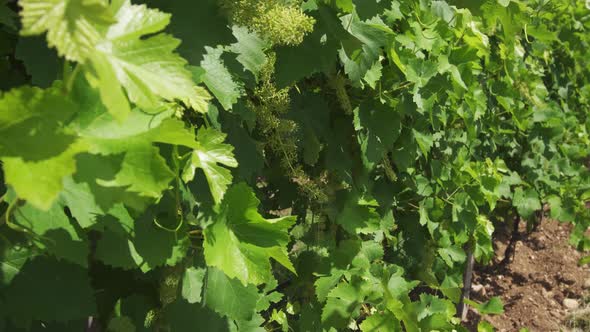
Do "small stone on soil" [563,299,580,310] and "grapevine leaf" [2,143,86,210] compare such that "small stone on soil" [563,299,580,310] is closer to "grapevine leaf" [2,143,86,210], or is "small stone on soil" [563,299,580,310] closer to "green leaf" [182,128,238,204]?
"green leaf" [182,128,238,204]

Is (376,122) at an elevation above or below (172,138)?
below

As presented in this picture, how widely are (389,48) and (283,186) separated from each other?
613 millimetres

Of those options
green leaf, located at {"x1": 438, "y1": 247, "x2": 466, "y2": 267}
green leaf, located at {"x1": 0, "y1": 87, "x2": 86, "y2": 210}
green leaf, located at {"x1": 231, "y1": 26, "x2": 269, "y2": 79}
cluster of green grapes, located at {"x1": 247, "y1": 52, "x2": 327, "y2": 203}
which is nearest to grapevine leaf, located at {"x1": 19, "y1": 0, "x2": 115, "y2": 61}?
green leaf, located at {"x1": 0, "y1": 87, "x2": 86, "y2": 210}

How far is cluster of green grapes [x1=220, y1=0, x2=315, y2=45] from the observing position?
130cm

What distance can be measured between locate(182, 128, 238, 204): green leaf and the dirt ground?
3635mm

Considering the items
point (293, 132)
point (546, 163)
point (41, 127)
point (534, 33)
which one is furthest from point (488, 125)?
point (41, 127)

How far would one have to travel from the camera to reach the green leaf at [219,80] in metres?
1.35

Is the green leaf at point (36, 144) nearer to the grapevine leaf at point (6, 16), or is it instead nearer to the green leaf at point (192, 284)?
the grapevine leaf at point (6, 16)

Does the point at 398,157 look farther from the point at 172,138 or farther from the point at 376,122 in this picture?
the point at 172,138

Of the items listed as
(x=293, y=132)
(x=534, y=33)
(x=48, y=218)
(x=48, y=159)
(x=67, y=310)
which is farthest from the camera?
(x=534, y=33)

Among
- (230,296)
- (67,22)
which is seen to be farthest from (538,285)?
(67,22)

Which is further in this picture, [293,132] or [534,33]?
[534,33]

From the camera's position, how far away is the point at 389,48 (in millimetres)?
2145

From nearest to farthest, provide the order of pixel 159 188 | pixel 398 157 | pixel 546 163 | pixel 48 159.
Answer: pixel 48 159, pixel 159 188, pixel 398 157, pixel 546 163
